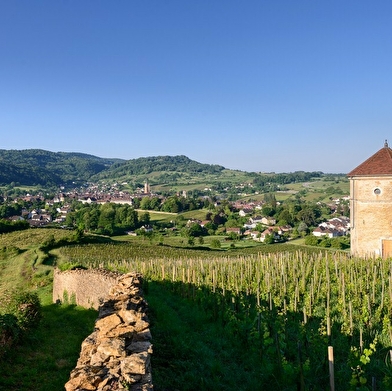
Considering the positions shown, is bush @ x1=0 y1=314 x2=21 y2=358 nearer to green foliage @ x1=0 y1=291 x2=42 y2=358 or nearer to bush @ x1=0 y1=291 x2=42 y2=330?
green foliage @ x1=0 y1=291 x2=42 y2=358

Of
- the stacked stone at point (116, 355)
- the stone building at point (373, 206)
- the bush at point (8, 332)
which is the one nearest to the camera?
the stacked stone at point (116, 355)

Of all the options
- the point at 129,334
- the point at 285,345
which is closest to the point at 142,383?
the point at 129,334

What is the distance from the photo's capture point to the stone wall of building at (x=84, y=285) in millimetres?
15153

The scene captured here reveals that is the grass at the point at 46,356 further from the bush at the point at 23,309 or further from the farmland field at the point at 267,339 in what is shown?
the farmland field at the point at 267,339

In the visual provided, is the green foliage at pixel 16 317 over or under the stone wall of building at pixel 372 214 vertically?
under

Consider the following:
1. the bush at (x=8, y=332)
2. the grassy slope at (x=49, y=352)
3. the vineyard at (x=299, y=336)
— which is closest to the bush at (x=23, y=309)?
the grassy slope at (x=49, y=352)

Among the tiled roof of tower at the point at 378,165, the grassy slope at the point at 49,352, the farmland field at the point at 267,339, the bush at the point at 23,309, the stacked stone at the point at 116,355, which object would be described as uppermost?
the tiled roof of tower at the point at 378,165

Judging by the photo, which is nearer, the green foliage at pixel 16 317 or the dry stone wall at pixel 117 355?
the dry stone wall at pixel 117 355

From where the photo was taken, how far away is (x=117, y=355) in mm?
5797

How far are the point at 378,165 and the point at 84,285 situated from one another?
66.8 ft

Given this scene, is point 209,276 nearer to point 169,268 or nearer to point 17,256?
point 169,268

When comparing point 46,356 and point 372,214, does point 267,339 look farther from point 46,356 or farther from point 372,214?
point 372,214

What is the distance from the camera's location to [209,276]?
17766 millimetres

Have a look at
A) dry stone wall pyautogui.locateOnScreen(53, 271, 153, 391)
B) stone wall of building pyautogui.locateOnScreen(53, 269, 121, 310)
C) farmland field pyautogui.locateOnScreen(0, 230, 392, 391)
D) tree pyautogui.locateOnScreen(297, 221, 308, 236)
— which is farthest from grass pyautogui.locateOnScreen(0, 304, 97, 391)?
tree pyautogui.locateOnScreen(297, 221, 308, 236)
